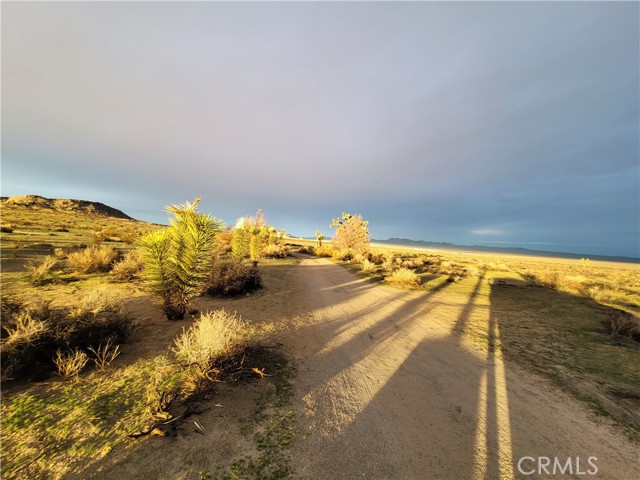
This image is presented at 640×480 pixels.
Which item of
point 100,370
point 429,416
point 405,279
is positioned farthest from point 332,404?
point 405,279

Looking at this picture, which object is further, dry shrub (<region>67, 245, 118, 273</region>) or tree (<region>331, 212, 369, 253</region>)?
tree (<region>331, 212, 369, 253</region>)

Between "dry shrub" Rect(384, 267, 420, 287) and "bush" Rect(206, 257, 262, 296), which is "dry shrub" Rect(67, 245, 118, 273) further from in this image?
"dry shrub" Rect(384, 267, 420, 287)

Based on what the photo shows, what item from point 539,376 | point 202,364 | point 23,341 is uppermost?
point 23,341

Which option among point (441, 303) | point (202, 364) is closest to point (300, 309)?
point (202, 364)

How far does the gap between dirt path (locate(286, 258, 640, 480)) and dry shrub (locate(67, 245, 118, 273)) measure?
32.4 ft

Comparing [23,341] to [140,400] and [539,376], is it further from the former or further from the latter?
[539,376]

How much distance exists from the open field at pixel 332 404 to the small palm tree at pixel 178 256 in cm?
86

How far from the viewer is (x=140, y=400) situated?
361 cm

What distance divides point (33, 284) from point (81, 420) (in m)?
7.93

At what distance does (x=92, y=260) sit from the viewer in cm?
1064

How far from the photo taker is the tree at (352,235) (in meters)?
35.4

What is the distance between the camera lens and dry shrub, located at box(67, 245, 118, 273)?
10383 millimetres

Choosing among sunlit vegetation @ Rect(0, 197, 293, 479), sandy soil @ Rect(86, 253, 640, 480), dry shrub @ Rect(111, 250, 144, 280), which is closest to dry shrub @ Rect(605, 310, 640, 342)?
sandy soil @ Rect(86, 253, 640, 480)

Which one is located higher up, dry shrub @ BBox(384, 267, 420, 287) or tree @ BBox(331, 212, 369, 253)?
tree @ BBox(331, 212, 369, 253)
